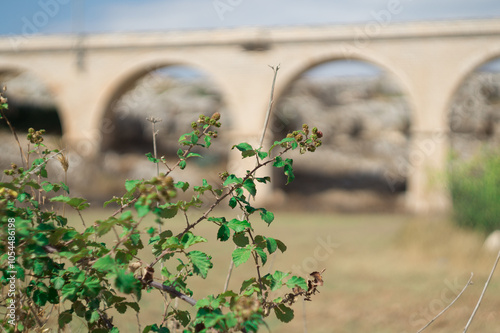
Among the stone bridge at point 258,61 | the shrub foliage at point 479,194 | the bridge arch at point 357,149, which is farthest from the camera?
the bridge arch at point 357,149

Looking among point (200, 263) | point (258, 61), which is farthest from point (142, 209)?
point (258, 61)

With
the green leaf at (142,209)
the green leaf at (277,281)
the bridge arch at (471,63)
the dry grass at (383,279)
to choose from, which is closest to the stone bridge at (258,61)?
the bridge arch at (471,63)

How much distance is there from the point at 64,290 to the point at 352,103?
26.8m

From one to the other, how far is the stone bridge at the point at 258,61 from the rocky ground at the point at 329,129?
4.06ft

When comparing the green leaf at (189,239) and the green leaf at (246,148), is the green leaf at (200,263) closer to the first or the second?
the green leaf at (189,239)

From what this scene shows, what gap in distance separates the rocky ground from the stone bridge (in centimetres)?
124

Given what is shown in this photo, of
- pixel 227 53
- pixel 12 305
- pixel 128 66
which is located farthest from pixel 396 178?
pixel 12 305

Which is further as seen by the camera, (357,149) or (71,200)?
(357,149)

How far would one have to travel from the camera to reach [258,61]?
53.1 feet

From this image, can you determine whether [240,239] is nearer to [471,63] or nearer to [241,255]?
[241,255]

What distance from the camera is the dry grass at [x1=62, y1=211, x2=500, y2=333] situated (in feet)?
14.4

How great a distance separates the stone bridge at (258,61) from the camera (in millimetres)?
15023

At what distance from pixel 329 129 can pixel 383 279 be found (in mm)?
19002

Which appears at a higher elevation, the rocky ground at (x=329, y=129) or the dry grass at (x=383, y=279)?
the rocky ground at (x=329, y=129)
